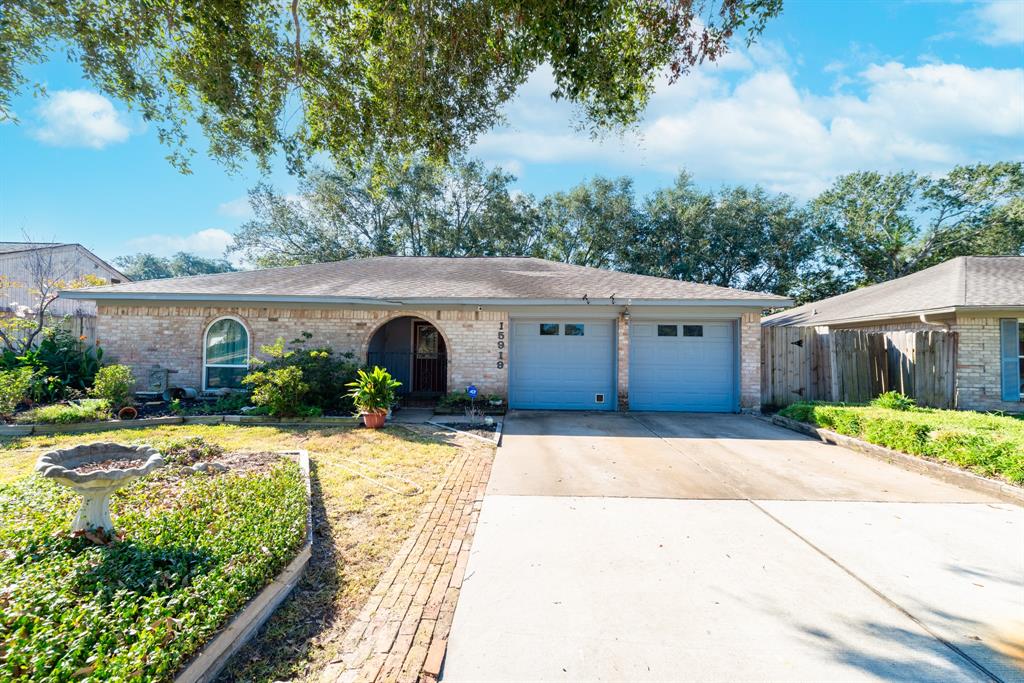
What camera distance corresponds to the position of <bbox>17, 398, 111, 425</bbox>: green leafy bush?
7871 mm

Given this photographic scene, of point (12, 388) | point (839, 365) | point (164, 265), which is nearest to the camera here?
point (12, 388)

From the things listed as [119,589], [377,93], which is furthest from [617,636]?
[377,93]

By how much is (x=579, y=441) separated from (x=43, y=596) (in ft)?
20.9

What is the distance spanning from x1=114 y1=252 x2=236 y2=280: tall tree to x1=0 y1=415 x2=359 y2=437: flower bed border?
219 feet

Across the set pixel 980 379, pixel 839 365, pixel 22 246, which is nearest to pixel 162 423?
pixel 839 365

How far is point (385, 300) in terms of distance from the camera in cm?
1014

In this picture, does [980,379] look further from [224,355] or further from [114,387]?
[114,387]

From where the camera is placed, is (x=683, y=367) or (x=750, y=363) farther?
(x=683, y=367)

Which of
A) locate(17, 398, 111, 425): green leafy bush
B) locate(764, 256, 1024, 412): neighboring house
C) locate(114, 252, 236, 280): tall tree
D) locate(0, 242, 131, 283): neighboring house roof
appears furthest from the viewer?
locate(114, 252, 236, 280): tall tree

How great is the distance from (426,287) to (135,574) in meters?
8.84

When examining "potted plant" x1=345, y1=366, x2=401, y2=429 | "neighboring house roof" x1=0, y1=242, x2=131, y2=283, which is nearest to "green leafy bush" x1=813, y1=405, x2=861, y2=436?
"potted plant" x1=345, y1=366, x2=401, y2=429

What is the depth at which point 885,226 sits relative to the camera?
25.2 metres

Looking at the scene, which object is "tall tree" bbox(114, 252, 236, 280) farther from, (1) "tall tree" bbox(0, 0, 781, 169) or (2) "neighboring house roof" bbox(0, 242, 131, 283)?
(1) "tall tree" bbox(0, 0, 781, 169)

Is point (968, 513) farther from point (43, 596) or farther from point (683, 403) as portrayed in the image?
point (43, 596)
